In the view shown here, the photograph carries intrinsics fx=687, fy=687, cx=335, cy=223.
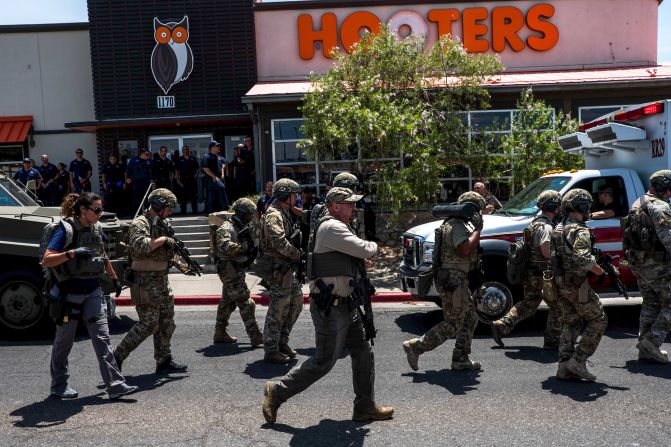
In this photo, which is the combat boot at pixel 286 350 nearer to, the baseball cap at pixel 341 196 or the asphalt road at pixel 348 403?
the asphalt road at pixel 348 403

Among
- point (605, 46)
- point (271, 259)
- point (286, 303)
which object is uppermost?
point (605, 46)

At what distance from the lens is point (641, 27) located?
18328 millimetres

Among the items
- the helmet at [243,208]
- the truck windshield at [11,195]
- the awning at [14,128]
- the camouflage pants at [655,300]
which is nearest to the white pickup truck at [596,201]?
the camouflage pants at [655,300]

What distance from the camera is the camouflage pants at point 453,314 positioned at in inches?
249

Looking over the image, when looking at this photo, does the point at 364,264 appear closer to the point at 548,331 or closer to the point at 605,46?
the point at 548,331

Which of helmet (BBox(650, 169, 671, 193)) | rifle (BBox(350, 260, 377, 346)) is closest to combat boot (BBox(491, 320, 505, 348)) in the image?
helmet (BBox(650, 169, 671, 193))

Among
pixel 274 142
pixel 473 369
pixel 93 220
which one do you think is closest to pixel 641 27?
pixel 274 142

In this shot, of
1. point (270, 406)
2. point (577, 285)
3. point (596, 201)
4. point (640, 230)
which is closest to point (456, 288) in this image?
point (577, 285)

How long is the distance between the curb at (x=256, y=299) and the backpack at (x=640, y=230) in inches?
166

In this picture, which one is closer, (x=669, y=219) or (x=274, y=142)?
(x=669, y=219)

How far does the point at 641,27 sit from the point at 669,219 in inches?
546

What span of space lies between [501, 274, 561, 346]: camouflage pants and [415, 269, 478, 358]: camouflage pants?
108cm

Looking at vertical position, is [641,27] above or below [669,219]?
above

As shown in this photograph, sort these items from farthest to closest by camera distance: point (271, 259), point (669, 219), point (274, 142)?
point (274, 142)
point (271, 259)
point (669, 219)
